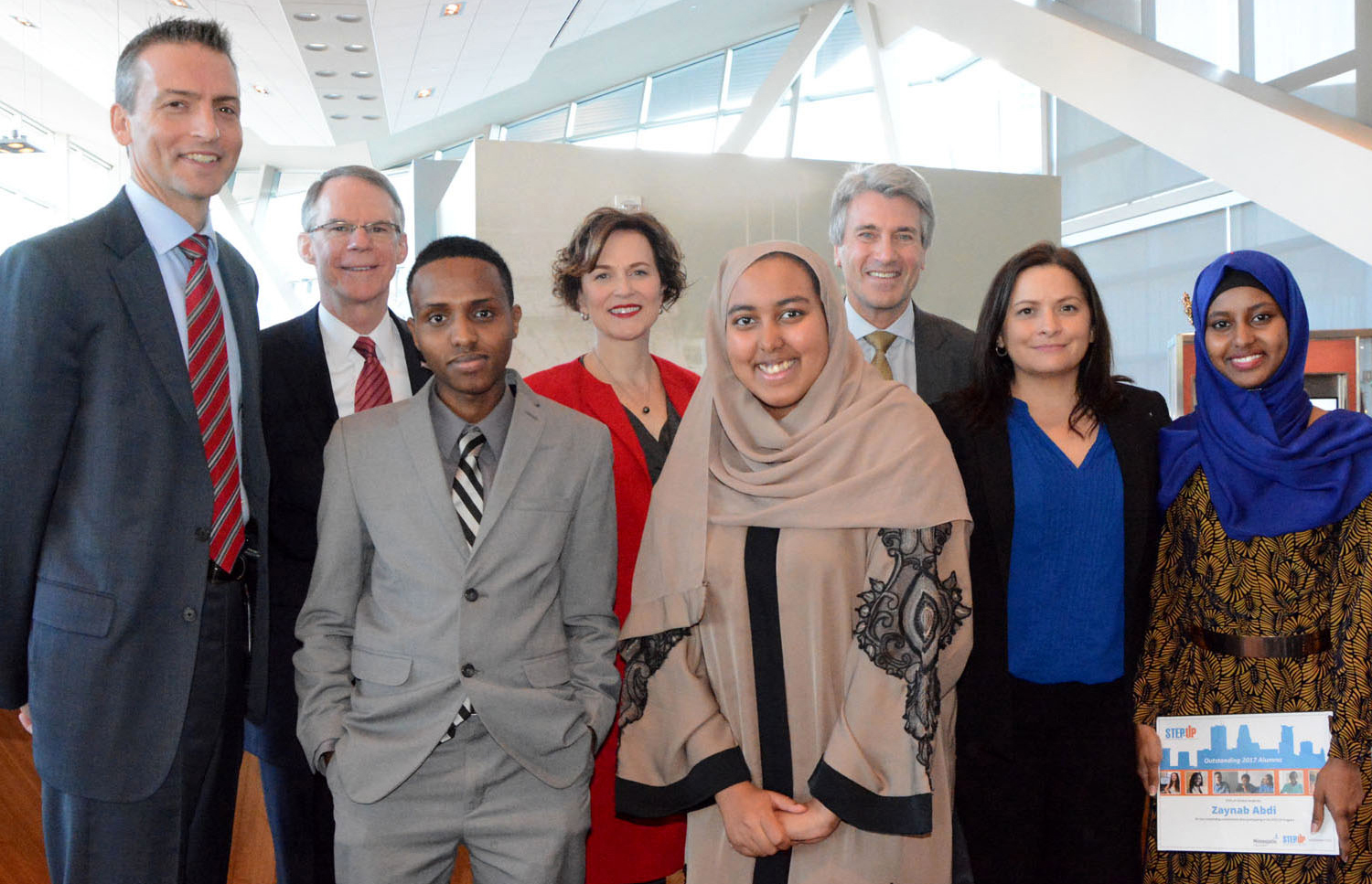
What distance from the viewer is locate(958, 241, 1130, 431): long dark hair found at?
248 cm

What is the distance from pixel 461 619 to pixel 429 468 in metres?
0.32

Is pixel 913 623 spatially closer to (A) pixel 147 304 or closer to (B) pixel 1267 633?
(B) pixel 1267 633

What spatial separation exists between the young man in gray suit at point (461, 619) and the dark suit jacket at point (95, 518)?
27 centimetres

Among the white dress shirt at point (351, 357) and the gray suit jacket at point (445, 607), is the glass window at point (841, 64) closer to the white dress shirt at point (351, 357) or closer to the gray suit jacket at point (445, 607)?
the white dress shirt at point (351, 357)

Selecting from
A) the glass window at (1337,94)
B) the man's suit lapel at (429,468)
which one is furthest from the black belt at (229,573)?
the glass window at (1337,94)

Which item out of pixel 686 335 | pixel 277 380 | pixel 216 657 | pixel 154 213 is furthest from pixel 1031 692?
pixel 686 335

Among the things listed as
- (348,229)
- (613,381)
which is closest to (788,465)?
(613,381)

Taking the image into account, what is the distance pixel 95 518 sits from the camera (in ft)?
6.83

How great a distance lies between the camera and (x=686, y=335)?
286 inches

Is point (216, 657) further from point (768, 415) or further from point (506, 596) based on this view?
point (768, 415)

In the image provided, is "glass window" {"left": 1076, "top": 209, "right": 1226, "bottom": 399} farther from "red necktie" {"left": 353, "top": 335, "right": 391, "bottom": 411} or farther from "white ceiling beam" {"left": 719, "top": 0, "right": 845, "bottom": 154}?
"red necktie" {"left": 353, "top": 335, "right": 391, "bottom": 411}

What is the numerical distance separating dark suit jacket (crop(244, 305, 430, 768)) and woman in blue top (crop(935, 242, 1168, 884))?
1.51m

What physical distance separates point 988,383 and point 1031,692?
0.70 m

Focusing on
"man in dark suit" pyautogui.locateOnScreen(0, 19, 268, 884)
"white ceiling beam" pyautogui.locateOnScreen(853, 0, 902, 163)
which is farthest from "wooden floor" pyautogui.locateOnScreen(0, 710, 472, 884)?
"white ceiling beam" pyautogui.locateOnScreen(853, 0, 902, 163)
